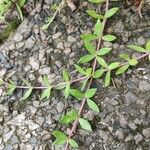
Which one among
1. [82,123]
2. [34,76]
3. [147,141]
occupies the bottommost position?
[147,141]

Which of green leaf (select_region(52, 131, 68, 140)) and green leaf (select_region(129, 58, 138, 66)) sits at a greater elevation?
green leaf (select_region(129, 58, 138, 66))

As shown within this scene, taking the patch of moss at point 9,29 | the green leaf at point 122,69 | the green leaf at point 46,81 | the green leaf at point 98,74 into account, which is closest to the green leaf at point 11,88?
the green leaf at point 46,81

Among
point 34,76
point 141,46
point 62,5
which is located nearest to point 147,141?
point 141,46

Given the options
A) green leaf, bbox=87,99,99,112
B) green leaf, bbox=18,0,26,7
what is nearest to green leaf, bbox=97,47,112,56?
green leaf, bbox=87,99,99,112

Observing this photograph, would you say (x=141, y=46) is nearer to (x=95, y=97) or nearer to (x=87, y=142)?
(x=95, y=97)

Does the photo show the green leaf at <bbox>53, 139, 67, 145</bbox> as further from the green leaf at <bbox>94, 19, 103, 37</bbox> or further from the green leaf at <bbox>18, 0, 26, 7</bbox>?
the green leaf at <bbox>18, 0, 26, 7</bbox>

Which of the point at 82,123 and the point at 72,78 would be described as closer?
the point at 82,123

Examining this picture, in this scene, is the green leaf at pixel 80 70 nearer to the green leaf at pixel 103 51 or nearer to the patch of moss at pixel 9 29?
the green leaf at pixel 103 51
